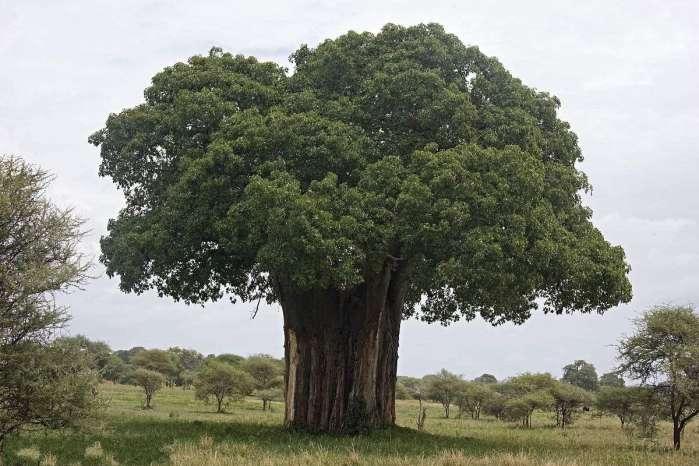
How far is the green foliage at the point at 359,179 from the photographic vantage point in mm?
19953

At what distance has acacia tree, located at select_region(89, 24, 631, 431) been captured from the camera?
20031mm

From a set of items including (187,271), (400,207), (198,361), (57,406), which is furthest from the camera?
(198,361)

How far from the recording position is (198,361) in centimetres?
12462

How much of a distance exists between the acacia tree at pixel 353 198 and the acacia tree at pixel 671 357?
18.4 ft

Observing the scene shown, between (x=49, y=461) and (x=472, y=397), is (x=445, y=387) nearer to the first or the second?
(x=472, y=397)

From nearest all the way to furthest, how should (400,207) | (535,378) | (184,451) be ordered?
(184,451) < (400,207) < (535,378)

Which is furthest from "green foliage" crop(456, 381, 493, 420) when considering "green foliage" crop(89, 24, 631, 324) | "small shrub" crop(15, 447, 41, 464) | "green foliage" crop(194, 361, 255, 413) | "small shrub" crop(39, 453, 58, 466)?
"small shrub" crop(39, 453, 58, 466)

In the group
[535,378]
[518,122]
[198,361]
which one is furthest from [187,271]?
[198,361]

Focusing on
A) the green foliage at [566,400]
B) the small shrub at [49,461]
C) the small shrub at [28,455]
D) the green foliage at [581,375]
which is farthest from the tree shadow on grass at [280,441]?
the green foliage at [581,375]

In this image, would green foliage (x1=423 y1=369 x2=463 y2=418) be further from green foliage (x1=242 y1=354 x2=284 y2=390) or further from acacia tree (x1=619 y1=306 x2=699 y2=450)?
acacia tree (x1=619 y1=306 x2=699 y2=450)

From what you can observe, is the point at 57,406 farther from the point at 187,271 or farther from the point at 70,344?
the point at 187,271

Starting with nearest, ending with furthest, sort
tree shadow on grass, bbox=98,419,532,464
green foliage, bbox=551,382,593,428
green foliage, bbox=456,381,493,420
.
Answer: tree shadow on grass, bbox=98,419,532,464 < green foliage, bbox=551,382,593,428 < green foliage, bbox=456,381,493,420

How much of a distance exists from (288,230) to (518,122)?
887 centimetres

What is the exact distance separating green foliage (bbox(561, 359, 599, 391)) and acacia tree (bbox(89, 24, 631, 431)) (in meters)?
83.8
